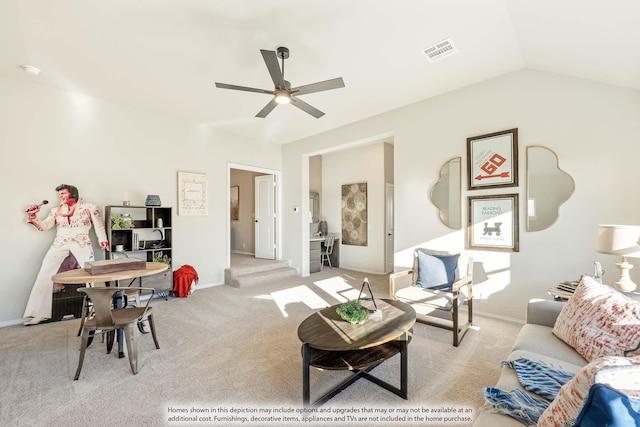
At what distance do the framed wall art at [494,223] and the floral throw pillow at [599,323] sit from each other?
157 centimetres

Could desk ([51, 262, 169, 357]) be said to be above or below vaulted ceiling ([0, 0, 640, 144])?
below

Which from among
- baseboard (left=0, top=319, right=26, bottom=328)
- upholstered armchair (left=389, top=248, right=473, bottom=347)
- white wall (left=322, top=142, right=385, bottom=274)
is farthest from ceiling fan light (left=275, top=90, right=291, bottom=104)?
baseboard (left=0, top=319, right=26, bottom=328)

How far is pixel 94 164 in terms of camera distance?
3.97 metres

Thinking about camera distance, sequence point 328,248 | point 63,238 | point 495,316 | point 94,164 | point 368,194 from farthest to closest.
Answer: point 328,248 < point 368,194 < point 94,164 < point 63,238 < point 495,316

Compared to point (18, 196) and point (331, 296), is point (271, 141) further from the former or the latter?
point (18, 196)

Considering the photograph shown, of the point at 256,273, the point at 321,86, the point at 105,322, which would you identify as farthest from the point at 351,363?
the point at 256,273

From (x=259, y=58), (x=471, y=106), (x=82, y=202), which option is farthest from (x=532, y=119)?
(x=82, y=202)

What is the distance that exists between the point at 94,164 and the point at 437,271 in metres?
4.85

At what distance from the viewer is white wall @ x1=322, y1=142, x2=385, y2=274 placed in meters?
6.21

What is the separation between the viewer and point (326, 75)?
10.8ft

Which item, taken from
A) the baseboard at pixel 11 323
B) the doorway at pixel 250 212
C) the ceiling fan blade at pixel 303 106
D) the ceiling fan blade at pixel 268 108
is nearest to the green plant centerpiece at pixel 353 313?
the ceiling fan blade at pixel 303 106

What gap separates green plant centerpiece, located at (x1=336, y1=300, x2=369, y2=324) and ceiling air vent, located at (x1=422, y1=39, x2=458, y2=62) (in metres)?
2.61

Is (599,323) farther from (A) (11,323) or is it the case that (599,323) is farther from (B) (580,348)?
(A) (11,323)

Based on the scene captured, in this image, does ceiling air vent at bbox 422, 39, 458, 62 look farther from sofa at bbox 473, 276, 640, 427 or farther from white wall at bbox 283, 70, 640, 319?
sofa at bbox 473, 276, 640, 427
